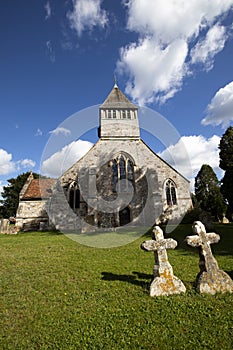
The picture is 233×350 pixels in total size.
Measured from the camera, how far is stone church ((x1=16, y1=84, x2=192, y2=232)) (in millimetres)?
19375

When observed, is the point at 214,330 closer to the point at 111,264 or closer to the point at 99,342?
the point at 99,342

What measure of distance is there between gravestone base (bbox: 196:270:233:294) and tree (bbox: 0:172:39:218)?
4602cm

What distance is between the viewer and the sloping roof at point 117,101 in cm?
2522

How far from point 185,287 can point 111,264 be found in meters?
3.08

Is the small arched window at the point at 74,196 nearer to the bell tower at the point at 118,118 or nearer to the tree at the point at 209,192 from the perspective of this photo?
the bell tower at the point at 118,118

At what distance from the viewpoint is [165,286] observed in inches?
180

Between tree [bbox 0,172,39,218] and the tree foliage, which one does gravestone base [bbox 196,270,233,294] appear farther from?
tree [bbox 0,172,39,218]

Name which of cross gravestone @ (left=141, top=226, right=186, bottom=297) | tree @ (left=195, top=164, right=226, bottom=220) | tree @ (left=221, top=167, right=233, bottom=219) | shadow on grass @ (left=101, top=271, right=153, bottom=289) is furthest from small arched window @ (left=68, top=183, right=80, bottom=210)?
tree @ (left=195, top=164, right=226, bottom=220)

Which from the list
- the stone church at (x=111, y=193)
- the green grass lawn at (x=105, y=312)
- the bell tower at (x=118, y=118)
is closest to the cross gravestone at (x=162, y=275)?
the green grass lawn at (x=105, y=312)

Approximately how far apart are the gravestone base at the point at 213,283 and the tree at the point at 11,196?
4602cm

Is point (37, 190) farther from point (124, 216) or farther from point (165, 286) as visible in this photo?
point (165, 286)

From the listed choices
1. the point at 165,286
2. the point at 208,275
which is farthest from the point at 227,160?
the point at 165,286

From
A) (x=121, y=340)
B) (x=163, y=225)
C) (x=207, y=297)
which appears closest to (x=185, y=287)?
(x=207, y=297)

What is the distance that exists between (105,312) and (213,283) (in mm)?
2474
